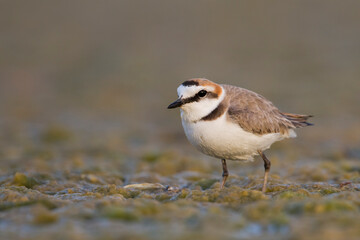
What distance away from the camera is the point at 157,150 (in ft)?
38.5

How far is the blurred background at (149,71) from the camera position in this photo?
12519mm

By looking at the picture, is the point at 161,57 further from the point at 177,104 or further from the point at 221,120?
the point at 221,120

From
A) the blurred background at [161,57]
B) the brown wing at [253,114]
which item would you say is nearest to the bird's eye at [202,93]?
the brown wing at [253,114]

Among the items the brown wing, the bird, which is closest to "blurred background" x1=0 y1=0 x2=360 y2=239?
the brown wing

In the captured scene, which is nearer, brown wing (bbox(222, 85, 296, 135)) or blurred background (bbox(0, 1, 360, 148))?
brown wing (bbox(222, 85, 296, 135))

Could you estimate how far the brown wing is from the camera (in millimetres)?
7055

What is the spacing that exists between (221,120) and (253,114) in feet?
1.81

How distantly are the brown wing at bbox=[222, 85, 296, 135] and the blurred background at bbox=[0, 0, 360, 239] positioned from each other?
213cm

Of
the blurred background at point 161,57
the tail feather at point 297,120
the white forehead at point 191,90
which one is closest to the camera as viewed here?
the white forehead at point 191,90

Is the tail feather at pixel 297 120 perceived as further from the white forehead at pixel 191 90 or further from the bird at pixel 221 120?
the white forehead at pixel 191 90

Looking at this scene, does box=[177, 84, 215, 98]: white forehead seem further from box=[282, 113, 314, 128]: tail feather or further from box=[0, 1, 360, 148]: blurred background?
box=[0, 1, 360, 148]: blurred background

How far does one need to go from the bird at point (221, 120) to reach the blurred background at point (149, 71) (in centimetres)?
224

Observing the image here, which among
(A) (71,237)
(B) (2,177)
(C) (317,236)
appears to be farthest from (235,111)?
(B) (2,177)

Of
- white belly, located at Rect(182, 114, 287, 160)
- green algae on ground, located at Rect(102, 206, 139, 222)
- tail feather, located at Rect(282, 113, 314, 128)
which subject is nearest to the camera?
green algae on ground, located at Rect(102, 206, 139, 222)
